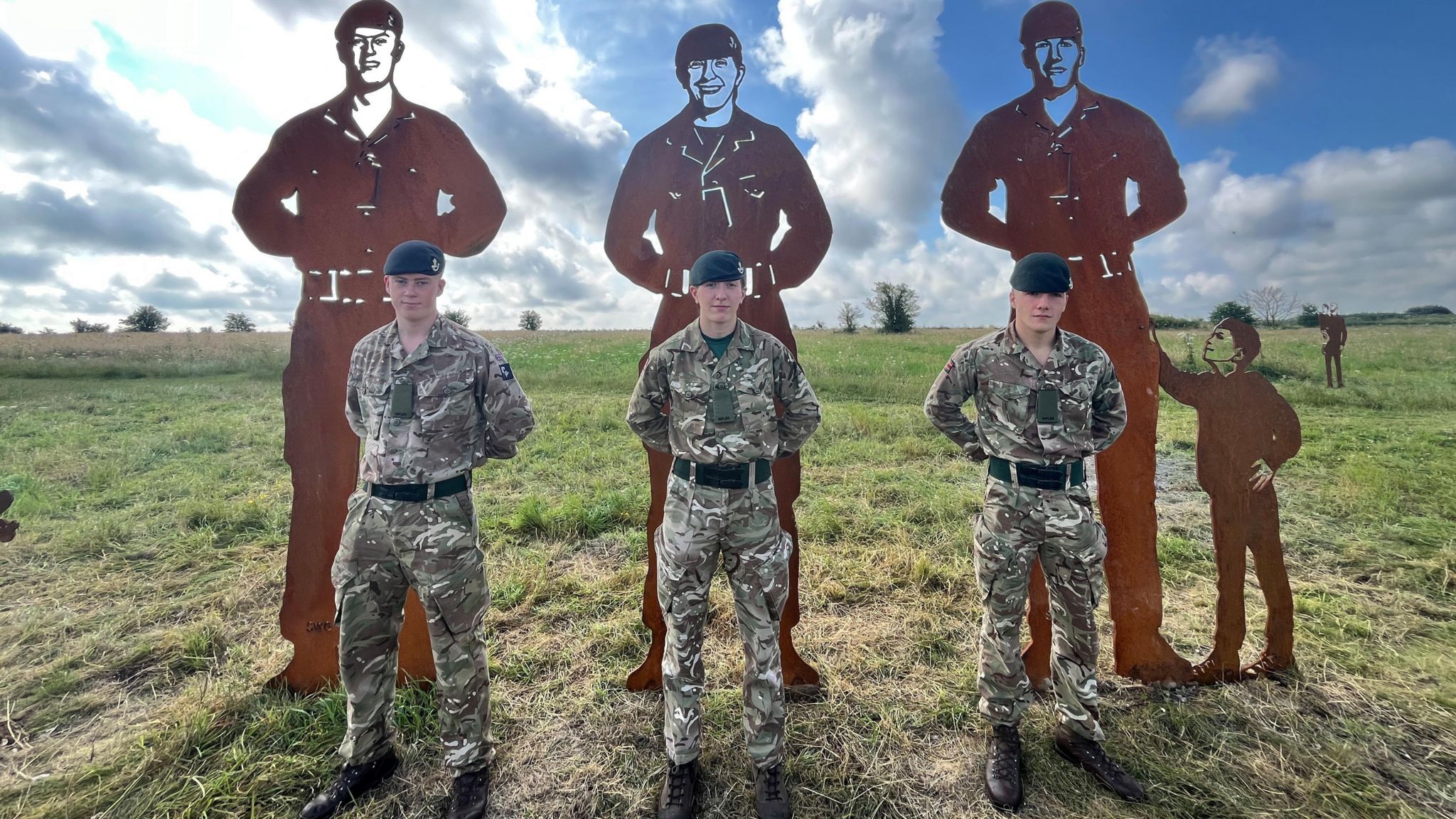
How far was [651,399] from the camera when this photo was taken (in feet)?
10.3

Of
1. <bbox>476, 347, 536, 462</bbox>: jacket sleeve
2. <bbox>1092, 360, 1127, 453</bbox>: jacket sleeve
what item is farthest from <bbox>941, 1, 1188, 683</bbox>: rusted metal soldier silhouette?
<bbox>476, 347, 536, 462</bbox>: jacket sleeve

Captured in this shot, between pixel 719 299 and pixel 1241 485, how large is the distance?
150 inches

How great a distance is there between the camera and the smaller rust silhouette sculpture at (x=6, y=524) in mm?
3477

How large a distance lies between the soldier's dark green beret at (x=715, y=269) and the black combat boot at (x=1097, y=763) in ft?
10.3

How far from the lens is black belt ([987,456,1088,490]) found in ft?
9.88

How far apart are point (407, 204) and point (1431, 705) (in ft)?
24.2

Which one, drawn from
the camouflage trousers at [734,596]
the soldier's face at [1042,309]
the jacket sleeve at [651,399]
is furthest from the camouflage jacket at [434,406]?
the soldier's face at [1042,309]

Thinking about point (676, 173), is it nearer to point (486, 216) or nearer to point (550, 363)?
point (486, 216)

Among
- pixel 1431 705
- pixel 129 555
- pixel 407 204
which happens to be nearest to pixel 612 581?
pixel 407 204

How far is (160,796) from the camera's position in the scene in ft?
9.85

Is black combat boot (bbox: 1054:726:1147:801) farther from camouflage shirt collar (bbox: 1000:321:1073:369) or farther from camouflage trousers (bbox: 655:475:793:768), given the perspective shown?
camouflage shirt collar (bbox: 1000:321:1073:369)

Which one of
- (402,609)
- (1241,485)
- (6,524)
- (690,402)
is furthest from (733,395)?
(6,524)

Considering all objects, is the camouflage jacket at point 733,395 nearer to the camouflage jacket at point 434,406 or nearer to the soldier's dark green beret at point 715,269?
the soldier's dark green beret at point 715,269

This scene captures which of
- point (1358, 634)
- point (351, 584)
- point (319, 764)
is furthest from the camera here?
point (1358, 634)
